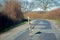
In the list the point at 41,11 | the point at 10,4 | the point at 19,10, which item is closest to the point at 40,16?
the point at 41,11

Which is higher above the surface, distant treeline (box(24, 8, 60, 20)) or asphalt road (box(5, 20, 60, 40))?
asphalt road (box(5, 20, 60, 40))

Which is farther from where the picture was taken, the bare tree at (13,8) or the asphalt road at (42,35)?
the bare tree at (13,8)

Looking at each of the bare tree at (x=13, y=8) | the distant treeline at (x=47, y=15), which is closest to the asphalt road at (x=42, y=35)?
the bare tree at (x=13, y=8)

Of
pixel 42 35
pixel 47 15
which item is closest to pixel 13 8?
pixel 42 35

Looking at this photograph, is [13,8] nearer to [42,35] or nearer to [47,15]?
[42,35]

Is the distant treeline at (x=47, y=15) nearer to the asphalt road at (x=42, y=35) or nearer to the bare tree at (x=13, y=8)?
the bare tree at (x=13, y=8)

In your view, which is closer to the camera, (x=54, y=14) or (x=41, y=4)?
(x=54, y=14)

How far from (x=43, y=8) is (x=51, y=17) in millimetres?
3842

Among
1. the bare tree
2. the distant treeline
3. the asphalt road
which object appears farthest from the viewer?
the distant treeline

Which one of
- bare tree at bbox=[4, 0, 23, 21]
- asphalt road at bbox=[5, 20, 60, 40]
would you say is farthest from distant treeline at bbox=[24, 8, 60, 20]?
asphalt road at bbox=[5, 20, 60, 40]

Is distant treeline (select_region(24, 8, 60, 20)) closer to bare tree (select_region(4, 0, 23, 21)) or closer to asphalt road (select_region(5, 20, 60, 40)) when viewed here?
bare tree (select_region(4, 0, 23, 21))

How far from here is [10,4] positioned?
94.9 ft

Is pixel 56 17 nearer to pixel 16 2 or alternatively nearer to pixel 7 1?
pixel 16 2

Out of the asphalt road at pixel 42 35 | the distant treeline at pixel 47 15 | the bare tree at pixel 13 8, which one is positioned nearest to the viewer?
the asphalt road at pixel 42 35
